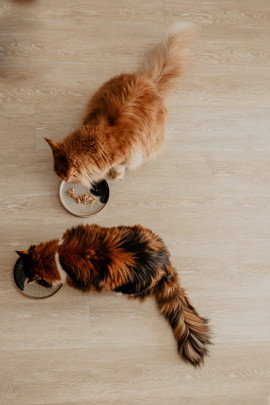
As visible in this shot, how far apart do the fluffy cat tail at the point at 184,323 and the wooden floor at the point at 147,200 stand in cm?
9

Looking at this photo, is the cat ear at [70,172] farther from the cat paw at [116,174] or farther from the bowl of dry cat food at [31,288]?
the bowl of dry cat food at [31,288]

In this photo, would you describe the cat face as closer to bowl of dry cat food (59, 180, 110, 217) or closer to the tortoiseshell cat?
the tortoiseshell cat

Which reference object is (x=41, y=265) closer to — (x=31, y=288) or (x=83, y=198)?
(x=31, y=288)

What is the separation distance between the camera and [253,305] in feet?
6.81

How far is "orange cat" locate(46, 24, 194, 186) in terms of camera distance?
164 centimetres

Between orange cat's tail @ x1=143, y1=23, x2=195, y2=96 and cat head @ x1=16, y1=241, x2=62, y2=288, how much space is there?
40.4 inches

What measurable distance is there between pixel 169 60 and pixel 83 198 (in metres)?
0.90

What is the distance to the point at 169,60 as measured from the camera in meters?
1.88

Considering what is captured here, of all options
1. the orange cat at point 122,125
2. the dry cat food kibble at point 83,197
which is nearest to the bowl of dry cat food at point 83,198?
the dry cat food kibble at point 83,197

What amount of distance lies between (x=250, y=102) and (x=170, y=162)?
0.68m

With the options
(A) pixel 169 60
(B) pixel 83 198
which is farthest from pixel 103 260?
(A) pixel 169 60

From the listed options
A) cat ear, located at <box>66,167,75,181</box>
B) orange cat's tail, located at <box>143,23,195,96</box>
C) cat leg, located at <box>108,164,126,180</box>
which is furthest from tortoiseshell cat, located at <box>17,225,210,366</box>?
orange cat's tail, located at <box>143,23,195,96</box>

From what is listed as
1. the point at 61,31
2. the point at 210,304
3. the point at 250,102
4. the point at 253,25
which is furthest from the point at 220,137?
the point at 61,31

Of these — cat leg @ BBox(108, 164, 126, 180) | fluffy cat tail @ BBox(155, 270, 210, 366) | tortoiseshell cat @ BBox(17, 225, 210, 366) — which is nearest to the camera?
tortoiseshell cat @ BBox(17, 225, 210, 366)
